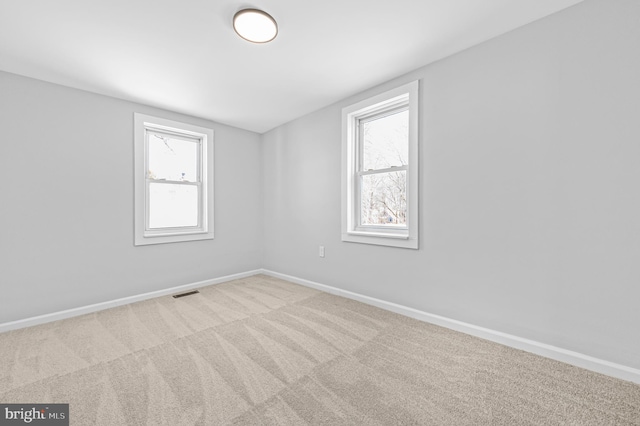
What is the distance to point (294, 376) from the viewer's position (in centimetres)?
159

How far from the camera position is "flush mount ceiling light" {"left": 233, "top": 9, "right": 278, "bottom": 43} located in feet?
5.65

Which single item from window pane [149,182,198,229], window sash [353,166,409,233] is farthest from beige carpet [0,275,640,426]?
window pane [149,182,198,229]

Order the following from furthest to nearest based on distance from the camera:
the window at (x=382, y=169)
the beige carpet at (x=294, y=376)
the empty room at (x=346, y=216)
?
the window at (x=382, y=169)
the empty room at (x=346, y=216)
the beige carpet at (x=294, y=376)

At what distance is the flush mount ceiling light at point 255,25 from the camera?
1.72 meters

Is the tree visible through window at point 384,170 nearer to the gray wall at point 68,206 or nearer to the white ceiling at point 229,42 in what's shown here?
Answer: the white ceiling at point 229,42

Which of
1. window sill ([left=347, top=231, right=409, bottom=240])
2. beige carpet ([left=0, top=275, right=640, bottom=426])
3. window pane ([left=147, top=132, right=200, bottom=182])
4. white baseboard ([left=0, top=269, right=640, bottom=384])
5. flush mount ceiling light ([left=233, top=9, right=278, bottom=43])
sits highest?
flush mount ceiling light ([left=233, top=9, right=278, bottom=43])

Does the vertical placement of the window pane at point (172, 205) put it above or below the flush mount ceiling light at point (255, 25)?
below

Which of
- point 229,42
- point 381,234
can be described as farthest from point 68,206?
point 381,234

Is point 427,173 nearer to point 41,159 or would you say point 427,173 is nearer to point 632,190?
point 632,190

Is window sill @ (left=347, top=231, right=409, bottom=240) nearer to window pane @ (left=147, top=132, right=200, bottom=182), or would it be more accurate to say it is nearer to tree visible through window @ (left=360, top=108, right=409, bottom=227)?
tree visible through window @ (left=360, top=108, right=409, bottom=227)

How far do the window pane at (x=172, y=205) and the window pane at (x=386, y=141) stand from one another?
2.47 meters

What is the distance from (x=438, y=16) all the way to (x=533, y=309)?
217cm

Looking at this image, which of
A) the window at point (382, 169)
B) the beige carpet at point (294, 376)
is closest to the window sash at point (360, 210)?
the window at point (382, 169)

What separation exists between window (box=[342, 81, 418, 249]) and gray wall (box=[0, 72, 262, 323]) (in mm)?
2263
